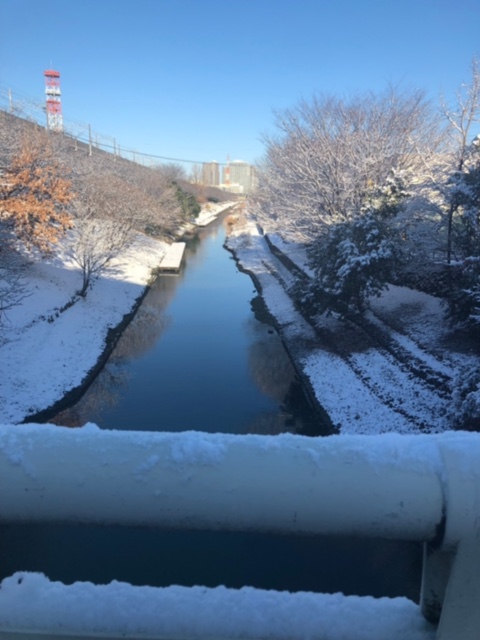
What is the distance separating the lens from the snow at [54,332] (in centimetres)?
1009

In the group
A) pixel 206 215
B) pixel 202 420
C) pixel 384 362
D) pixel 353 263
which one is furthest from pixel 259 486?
pixel 206 215

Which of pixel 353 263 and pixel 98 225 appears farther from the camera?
pixel 98 225

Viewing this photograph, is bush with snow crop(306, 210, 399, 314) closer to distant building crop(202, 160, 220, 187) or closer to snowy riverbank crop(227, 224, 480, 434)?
snowy riverbank crop(227, 224, 480, 434)

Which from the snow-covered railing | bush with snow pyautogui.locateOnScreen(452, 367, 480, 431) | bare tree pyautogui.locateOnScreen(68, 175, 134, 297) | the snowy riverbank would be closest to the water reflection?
the snowy riverbank

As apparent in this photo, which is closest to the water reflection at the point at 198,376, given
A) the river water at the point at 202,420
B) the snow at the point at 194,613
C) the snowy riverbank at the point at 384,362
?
the river water at the point at 202,420

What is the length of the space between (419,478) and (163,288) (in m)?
21.5

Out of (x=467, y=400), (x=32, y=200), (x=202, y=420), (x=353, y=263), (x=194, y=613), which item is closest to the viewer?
(x=194, y=613)

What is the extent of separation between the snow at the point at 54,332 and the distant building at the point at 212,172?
103m

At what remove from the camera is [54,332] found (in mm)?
13234

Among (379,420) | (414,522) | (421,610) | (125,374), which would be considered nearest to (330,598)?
(421,610)

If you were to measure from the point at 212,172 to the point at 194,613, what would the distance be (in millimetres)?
131823

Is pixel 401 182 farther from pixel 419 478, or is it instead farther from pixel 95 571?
pixel 419 478

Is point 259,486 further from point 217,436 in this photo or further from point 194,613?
point 194,613

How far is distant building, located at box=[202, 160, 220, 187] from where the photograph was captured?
396 ft
